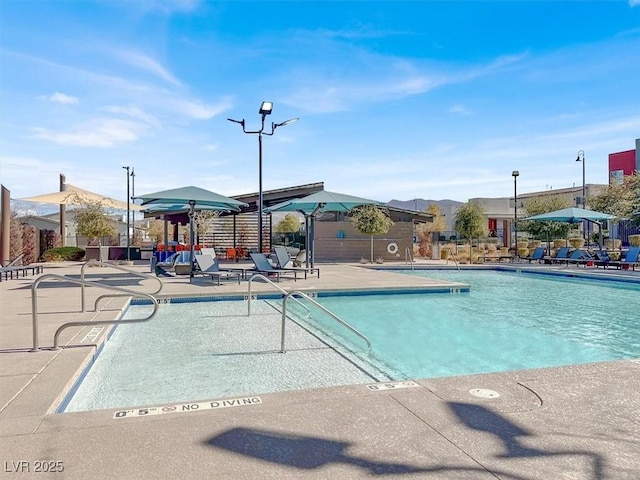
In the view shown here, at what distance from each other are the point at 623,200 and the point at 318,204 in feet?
59.6

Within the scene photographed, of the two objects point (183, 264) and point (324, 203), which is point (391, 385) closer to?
point (324, 203)

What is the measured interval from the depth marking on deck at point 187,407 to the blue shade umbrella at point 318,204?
9.15m

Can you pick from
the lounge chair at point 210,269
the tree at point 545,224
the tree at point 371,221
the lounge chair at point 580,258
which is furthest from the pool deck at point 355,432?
the tree at point 545,224

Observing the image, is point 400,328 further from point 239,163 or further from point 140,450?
point 239,163

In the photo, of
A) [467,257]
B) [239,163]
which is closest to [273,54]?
[239,163]

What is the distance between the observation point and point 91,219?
17469 millimetres

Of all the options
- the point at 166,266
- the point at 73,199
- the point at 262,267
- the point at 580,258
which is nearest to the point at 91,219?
the point at 73,199

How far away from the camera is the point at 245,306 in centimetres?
881

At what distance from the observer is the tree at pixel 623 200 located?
1898cm

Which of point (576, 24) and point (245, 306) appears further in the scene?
point (576, 24)

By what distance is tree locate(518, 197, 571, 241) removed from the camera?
75.6 feet

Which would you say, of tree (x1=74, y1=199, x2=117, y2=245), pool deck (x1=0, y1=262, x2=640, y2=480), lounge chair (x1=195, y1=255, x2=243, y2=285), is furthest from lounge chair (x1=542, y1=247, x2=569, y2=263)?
tree (x1=74, y1=199, x2=117, y2=245)

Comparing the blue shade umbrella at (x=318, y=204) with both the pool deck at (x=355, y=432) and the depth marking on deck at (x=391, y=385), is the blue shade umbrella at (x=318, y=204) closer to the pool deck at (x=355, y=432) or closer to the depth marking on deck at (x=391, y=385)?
the depth marking on deck at (x=391, y=385)

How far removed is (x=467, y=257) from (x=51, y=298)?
18.3 metres
